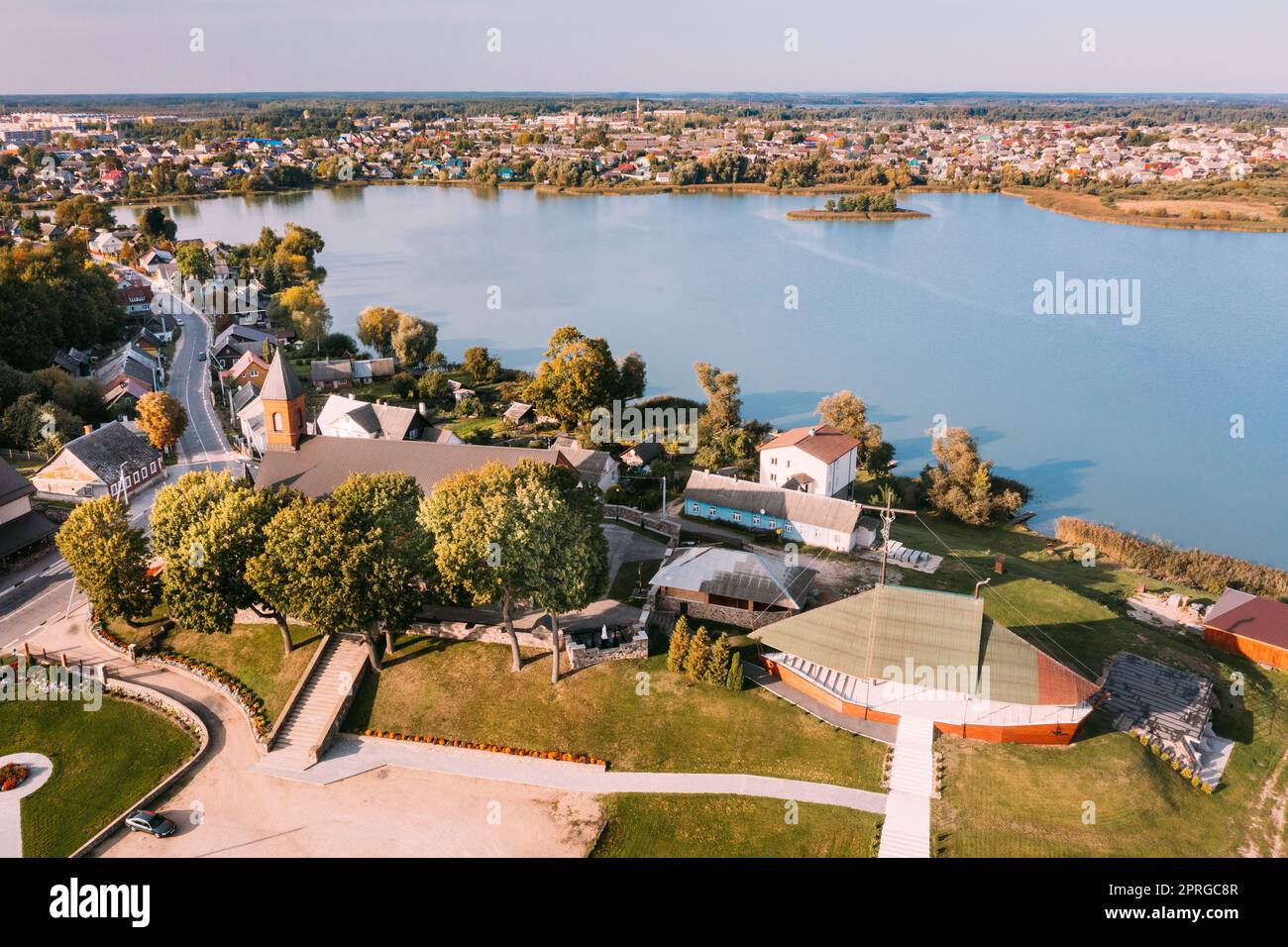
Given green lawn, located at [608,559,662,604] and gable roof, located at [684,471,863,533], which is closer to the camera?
green lawn, located at [608,559,662,604]

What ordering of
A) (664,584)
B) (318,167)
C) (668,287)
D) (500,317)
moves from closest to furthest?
(664,584) → (500,317) → (668,287) → (318,167)

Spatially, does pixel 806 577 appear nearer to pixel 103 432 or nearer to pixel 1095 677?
pixel 1095 677

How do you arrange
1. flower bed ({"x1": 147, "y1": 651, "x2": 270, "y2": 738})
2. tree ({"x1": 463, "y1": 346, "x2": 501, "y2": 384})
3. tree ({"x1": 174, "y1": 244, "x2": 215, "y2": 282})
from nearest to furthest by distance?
flower bed ({"x1": 147, "y1": 651, "x2": 270, "y2": 738}), tree ({"x1": 463, "y1": 346, "x2": 501, "y2": 384}), tree ({"x1": 174, "y1": 244, "x2": 215, "y2": 282})

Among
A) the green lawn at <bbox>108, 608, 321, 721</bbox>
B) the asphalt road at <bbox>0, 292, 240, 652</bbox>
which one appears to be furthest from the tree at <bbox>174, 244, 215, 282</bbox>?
the green lawn at <bbox>108, 608, 321, 721</bbox>

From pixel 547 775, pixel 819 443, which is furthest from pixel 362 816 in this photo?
pixel 819 443

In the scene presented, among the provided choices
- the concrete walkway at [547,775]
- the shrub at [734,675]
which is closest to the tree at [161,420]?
the concrete walkway at [547,775]

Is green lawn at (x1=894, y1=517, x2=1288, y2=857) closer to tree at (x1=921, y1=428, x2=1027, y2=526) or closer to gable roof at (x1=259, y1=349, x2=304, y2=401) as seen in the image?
tree at (x1=921, y1=428, x2=1027, y2=526)

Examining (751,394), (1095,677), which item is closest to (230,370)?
(751,394)
